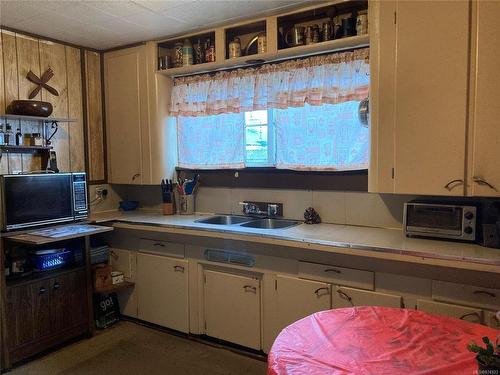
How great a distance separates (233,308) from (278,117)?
144 centimetres

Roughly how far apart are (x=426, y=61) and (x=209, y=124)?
179cm

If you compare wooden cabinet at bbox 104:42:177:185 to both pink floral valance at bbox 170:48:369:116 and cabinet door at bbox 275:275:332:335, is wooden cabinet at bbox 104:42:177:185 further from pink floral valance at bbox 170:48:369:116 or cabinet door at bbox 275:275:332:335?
cabinet door at bbox 275:275:332:335

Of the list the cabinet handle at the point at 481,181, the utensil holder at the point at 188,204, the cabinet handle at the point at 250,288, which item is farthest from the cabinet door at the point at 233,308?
the cabinet handle at the point at 481,181

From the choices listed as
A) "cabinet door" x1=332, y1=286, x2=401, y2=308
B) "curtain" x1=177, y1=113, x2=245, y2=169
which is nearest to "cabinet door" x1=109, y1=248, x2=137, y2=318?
"curtain" x1=177, y1=113, x2=245, y2=169

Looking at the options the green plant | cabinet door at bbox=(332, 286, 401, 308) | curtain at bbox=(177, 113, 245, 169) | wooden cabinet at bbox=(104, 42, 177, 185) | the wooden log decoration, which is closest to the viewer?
the green plant

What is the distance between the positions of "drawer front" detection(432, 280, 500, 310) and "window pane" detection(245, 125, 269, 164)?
156cm

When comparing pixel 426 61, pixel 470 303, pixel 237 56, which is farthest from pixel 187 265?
pixel 426 61

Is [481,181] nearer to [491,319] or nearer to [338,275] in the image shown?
[491,319]

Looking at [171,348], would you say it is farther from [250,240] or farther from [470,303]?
[470,303]

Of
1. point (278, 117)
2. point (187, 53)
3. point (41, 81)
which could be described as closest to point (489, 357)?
point (278, 117)

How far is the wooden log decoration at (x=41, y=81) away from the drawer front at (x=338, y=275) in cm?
246

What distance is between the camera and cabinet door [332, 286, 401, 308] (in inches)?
83.7

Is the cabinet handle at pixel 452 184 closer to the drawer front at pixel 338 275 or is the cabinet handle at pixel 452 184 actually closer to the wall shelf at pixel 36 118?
the drawer front at pixel 338 275

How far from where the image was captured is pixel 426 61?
6.75 ft
